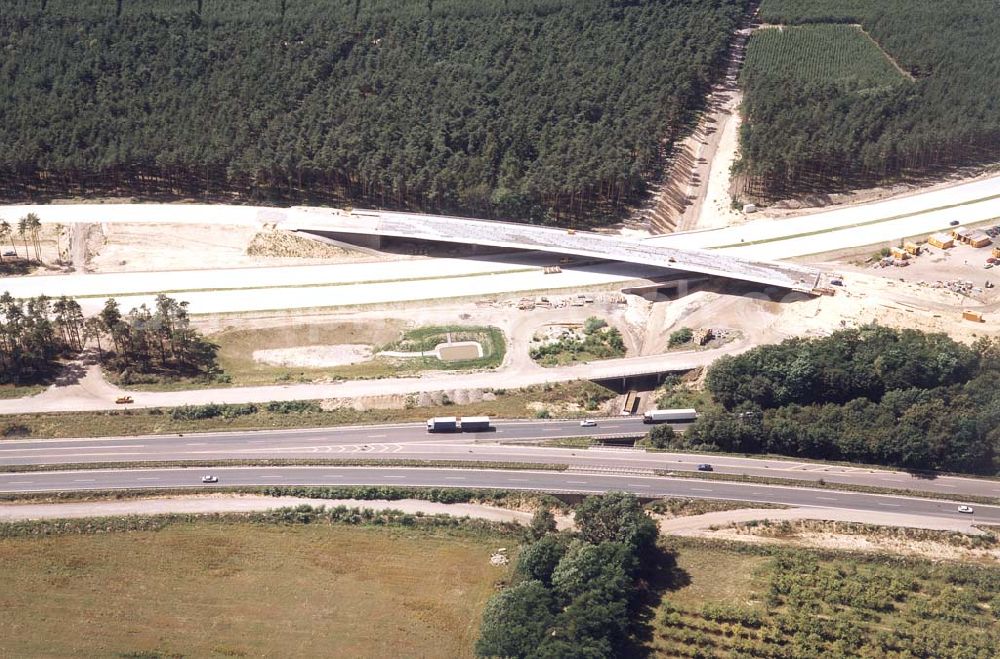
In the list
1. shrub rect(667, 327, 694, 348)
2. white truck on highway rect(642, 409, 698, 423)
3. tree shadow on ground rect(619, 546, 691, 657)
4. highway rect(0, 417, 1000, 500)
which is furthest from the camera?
shrub rect(667, 327, 694, 348)

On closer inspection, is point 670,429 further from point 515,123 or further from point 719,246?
point 515,123

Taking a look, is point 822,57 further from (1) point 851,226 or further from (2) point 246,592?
(2) point 246,592

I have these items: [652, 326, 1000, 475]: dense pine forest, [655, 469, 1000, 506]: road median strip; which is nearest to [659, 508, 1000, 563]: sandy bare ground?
[655, 469, 1000, 506]: road median strip

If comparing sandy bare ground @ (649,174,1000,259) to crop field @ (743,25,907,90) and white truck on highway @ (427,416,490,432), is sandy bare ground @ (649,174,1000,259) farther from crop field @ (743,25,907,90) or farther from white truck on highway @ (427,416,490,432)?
white truck on highway @ (427,416,490,432)

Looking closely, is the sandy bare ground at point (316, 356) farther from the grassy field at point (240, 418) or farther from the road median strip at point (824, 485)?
the road median strip at point (824, 485)

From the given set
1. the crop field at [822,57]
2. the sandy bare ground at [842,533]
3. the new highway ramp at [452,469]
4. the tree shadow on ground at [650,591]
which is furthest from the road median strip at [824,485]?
the crop field at [822,57]

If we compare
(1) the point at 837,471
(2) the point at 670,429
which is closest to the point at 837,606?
(1) the point at 837,471
